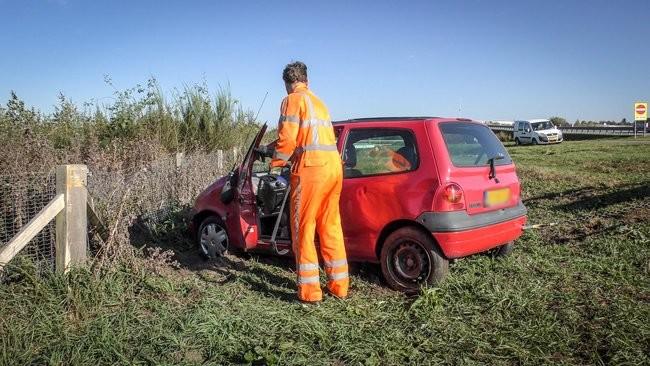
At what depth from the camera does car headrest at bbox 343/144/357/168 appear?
4.95m

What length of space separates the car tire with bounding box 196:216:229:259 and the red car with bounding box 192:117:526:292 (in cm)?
44

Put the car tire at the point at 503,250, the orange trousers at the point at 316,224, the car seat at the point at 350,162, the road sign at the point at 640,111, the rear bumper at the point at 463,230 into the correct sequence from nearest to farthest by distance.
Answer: the orange trousers at the point at 316,224, the rear bumper at the point at 463,230, the car seat at the point at 350,162, the car tire at the point at 503,250, the road sign at the point at 640,111

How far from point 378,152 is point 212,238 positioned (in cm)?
231

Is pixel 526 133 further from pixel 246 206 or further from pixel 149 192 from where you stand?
pixel 246 206

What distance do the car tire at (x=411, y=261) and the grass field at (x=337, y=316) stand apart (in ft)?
0.44

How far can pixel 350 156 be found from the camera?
16.4 ft

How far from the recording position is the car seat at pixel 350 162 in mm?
4898

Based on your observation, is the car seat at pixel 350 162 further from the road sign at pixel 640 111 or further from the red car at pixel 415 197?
the road sign at pixel 640 111

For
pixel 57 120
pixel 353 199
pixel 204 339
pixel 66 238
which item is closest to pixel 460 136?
pixel 353 199

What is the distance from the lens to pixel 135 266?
4.49m

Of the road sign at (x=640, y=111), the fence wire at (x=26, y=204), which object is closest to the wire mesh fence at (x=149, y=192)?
the fence wire at (x=26, y=204)

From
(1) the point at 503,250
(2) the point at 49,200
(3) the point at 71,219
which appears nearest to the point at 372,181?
→ (1) the point at 503,250

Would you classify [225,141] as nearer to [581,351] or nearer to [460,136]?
[460,136]

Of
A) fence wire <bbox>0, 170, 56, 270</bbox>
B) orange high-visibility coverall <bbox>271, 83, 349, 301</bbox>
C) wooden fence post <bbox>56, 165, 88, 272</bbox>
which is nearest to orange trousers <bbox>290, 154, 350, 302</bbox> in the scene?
orange high-visibility coverall <bbox>271, 83, 349, 301</bbox>
